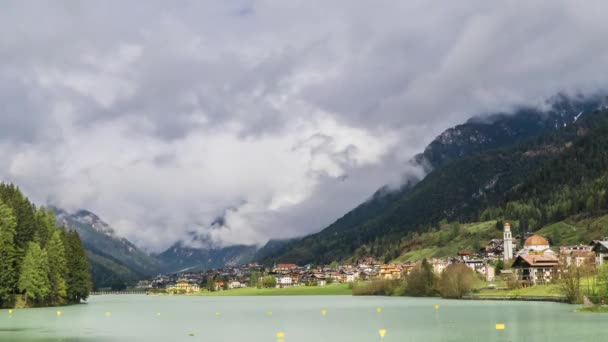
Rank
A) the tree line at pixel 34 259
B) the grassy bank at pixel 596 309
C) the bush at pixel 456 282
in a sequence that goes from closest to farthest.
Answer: the grassy bank at pixel 596 309 → the tree line at pixel 34 259 → the bush at pixel 456 282

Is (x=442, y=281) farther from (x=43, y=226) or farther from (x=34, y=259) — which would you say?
(x=34, y=259)

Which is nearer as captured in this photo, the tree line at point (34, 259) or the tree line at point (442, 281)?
the tree line at point (34, 259)

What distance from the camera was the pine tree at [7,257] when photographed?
402 feet

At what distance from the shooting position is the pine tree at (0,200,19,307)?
123m

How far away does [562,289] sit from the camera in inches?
4808

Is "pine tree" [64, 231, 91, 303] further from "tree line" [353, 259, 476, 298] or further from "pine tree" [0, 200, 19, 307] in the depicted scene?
"tree line" [353, 259, 476, 298]

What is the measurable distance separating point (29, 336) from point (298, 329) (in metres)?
28.3

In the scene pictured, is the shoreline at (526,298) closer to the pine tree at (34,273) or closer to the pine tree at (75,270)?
the pine tree at (75,270)

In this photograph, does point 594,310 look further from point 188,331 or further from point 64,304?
point 64,304

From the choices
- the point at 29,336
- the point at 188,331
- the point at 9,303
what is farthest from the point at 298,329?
the point at 9,303

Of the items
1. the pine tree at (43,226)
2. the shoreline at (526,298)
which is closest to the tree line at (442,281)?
the shoreline at (526,298)

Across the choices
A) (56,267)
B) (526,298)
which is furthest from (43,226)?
(526,298)

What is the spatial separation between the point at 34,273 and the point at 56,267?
12968 mm

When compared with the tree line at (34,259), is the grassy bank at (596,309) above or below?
below
